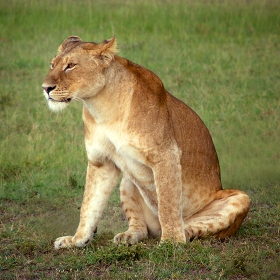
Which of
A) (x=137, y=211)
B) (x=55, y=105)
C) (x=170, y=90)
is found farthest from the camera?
(x=170, y=90)

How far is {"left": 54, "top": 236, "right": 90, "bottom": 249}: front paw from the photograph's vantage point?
528cm

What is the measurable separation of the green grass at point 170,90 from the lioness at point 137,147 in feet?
0.59

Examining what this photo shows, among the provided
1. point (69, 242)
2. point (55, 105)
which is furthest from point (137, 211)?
point (55, 105)

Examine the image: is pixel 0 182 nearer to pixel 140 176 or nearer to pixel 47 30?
pixel 140 176

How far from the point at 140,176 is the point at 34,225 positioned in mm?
1245

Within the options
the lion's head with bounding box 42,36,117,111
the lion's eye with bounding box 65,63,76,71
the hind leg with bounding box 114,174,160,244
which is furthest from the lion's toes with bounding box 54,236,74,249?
the lion's eye with bounding box 65,63,76,71

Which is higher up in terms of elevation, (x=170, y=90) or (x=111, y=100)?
(x=111, y=100)

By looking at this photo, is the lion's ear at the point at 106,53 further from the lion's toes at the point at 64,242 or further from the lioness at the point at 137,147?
the lion's toes at the point at 64,242

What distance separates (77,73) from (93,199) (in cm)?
93

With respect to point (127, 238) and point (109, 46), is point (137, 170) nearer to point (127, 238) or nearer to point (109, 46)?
point (127, 238)

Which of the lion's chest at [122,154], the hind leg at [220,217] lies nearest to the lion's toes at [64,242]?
the lion's chest at [122,154]

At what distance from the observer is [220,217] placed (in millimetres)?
5293

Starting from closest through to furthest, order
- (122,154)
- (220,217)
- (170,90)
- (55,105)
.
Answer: (55,105) < (122,154) < (220,217) < (170,90)

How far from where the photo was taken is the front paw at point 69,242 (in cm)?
528
